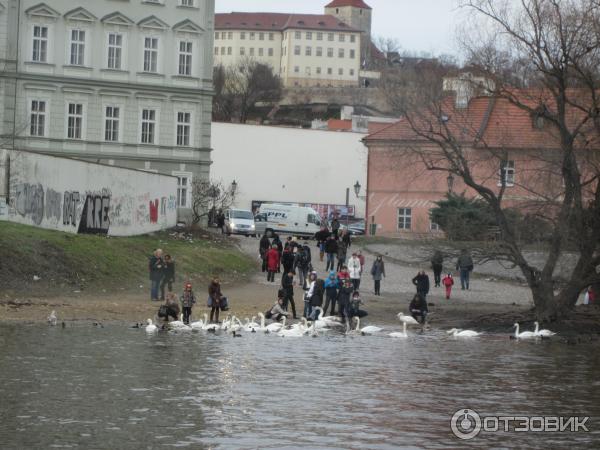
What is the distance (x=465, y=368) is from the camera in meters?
27.9

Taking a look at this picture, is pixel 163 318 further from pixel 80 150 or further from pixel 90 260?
pixel 80 150

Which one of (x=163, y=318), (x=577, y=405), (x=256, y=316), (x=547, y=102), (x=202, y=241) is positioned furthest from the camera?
→ (x=202, y=241)

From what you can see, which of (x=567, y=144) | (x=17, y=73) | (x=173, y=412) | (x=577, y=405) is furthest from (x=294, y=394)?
(x=17, y=73)

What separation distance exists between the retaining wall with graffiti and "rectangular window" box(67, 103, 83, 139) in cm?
1300

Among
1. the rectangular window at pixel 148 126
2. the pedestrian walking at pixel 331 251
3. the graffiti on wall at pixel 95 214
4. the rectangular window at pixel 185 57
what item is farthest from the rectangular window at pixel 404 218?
the graffiti on wall at pixel 95 214

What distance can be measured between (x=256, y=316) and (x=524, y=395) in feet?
49.5

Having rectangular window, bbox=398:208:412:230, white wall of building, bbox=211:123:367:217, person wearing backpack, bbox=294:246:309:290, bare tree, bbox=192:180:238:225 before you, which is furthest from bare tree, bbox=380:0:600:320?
white wall of building, bbox=211:123:367:217

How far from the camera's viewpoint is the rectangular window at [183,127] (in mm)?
73875

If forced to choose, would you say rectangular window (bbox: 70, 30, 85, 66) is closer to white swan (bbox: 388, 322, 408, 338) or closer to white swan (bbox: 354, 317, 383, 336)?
white swan (bbox: 354, 317, 383, 336)

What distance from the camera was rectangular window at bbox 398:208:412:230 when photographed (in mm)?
81875

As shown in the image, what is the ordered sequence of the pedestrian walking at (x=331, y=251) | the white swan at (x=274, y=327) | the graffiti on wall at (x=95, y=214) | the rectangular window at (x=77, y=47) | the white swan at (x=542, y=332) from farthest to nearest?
1. the rectangular window at (x=77, y=47)
2. the pedestrian walking at (x=331, y=251)
3. the graffiti on wall at (x=95, y=214)
4. the white swan at (x=542, y=332)
5. the white swan at (x=274, y=327)

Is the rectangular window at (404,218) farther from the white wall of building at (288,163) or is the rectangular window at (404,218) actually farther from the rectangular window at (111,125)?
the rectangular window at (111,125)

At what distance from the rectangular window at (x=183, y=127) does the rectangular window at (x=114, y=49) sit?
4.53 meters

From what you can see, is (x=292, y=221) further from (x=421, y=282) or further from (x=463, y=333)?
(x=463, y=333)
